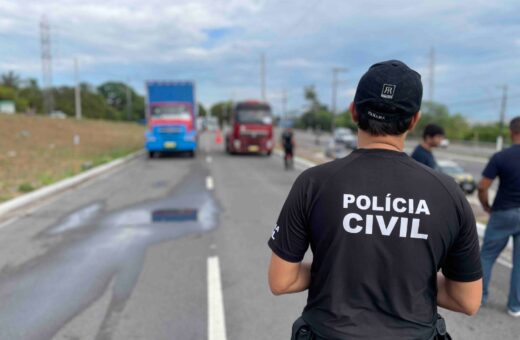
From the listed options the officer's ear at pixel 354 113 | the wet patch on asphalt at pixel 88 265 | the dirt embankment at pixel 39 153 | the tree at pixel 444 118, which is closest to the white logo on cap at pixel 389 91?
the officer's ear at pixel 354 113

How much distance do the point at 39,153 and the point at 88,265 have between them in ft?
54.6

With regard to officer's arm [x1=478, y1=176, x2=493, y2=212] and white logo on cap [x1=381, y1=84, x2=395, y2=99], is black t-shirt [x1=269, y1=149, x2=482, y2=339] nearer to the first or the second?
white logo on cap [x1=381, y1=84, x2=395, y2=99]

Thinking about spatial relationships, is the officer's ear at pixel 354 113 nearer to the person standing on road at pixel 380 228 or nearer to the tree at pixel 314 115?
the person standing on road at pixel 380 228

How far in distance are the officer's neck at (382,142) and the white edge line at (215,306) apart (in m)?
2.55

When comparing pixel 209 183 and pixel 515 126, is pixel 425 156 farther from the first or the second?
pixel 209 183

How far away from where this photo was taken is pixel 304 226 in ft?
5.19

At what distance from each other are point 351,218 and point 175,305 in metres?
3.13

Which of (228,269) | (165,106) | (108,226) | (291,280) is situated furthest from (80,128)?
(291,280)

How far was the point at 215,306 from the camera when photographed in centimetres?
410

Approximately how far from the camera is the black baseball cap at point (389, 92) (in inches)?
59.1

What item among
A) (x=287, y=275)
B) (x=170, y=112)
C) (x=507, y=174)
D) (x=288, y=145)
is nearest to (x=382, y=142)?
(x=287, y=275)

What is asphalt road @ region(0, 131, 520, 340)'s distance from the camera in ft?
12.2

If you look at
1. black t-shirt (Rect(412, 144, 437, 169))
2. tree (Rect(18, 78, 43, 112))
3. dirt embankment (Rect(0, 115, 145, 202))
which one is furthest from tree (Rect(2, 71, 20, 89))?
black t-shirt (Rect(412, 144, 437, 169))

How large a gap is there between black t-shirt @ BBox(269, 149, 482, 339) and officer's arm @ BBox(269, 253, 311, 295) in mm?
61
